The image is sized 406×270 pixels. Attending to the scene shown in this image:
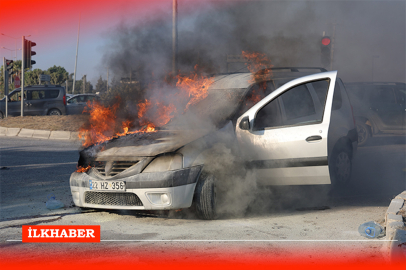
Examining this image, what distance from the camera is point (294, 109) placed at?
5605mm

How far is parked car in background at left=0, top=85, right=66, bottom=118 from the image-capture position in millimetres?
21516

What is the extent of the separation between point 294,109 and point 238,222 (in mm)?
1733

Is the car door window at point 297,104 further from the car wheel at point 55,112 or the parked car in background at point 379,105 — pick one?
the car wheel at point 55,112

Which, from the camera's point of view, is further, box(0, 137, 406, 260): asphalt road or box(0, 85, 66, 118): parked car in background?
box(0, 85, 66, 118): parked car in background

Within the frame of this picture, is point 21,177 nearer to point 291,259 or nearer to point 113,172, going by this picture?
point 113,172

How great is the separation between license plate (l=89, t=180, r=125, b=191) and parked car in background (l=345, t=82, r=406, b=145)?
928cm

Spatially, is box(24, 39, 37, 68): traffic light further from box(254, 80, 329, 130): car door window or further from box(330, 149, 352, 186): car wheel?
box(330, 149, 352, 186): car wheel

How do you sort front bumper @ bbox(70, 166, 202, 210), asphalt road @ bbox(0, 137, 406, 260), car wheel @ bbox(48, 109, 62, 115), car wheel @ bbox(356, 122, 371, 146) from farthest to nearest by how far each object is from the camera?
car wheel @ bbox(48, 109, 62, 115)
car wheel @ bbox(356, 122, 371, 146)
front bumper @ bbox(70, 166, 202, 210)
asphalt road @ bbox(0, 137, 406, 260)

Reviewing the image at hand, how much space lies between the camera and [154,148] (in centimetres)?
455

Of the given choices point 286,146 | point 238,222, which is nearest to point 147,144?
point 238,222

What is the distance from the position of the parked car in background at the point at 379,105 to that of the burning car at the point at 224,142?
6780 millimetres

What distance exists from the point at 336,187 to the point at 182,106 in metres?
2.63

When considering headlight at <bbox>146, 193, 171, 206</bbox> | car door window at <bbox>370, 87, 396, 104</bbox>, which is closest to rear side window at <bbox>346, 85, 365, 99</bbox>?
car door window at <bbox>370, 87, 396, 104</bbox>

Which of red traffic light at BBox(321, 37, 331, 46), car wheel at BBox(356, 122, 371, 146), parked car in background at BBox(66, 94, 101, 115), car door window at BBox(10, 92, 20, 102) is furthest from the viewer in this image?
parked car in background at BBox(66, 94, 101, 115)
